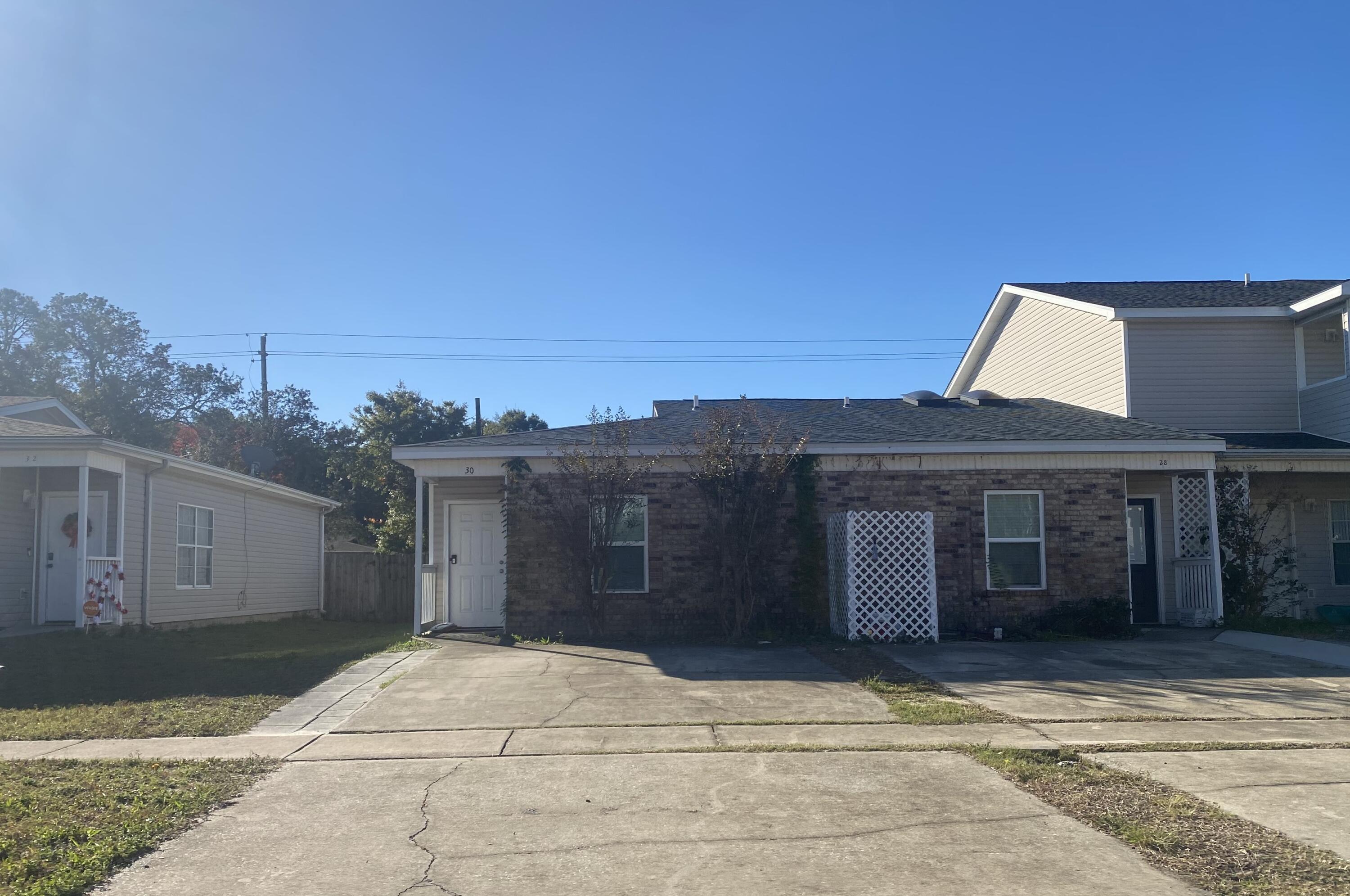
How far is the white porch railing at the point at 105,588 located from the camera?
539 inches

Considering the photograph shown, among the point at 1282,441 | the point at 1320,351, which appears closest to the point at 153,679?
the point at 1282,441

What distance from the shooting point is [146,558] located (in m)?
15.6

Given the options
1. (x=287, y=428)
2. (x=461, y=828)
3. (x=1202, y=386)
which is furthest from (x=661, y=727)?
(x=287, y=428)

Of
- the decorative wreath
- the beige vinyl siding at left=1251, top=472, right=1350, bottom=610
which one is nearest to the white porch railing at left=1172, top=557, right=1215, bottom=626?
the beige vinyl siding at left=1251, top=472, right=1350, bottom=610

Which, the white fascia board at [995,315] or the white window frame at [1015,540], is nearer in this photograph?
the white window frame at [1015,540]

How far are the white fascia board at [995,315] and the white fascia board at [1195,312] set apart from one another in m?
0.32

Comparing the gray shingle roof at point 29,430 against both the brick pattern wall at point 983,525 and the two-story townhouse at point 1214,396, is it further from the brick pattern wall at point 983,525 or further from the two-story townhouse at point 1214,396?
the two-story townhouse at point 1214,396

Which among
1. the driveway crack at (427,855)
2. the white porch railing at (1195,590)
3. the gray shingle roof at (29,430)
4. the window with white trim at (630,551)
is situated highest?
the gray shingle roof at (29,430)

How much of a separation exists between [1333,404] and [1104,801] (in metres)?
14.0

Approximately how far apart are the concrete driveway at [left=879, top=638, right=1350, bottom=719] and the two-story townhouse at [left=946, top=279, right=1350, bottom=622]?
10.3 feet

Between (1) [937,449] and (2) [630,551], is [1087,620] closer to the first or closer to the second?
(1) [937,449]

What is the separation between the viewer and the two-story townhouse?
15945mm

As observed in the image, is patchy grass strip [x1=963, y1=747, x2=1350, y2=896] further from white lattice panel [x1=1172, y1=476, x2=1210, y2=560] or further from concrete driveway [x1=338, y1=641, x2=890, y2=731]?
white lattice panel [x1=1172, y1=476, x2=1210, y2=560]

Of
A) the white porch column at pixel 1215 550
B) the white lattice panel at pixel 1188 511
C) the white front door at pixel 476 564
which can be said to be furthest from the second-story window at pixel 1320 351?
the white front door at pixel 476 564
